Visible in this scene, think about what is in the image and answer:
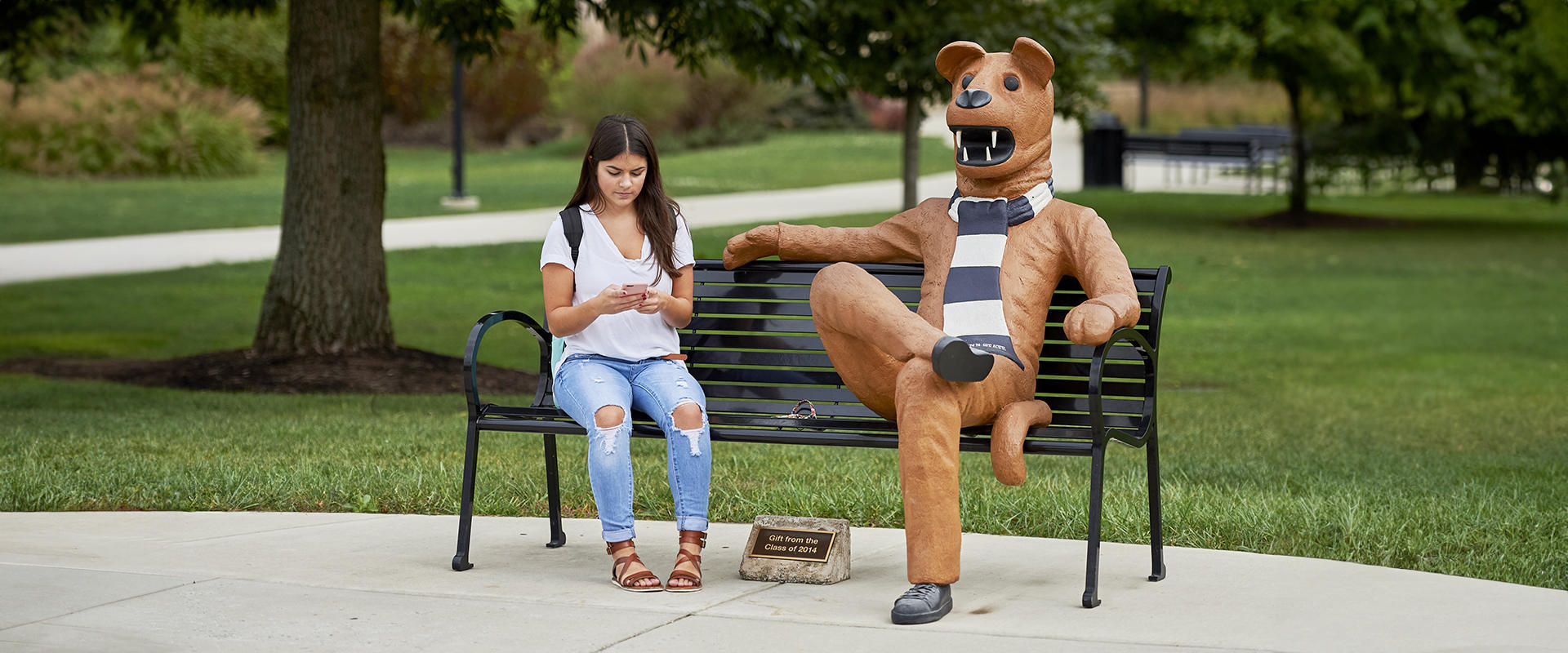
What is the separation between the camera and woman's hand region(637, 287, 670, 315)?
184 inches

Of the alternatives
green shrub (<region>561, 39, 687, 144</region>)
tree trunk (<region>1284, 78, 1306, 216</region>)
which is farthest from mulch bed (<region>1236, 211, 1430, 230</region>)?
green shrub (<region>561, 39, 687, 144</region>)

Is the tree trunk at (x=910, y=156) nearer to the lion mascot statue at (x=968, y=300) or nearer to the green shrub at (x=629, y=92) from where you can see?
the lion mascot statue at (x=968, y=300)

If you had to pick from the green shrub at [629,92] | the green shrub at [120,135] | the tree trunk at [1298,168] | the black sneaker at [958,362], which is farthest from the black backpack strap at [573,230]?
the green shrub at [629,92]

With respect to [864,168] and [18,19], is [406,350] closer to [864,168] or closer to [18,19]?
[18,19]

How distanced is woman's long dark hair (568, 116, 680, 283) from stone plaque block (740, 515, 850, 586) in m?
0.79

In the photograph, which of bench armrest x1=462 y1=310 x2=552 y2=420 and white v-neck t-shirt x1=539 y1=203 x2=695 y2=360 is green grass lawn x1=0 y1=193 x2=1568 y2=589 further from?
white v-neck t-shirt x1=539 y1=203 x2=695 y2=360

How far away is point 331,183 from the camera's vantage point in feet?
31.3

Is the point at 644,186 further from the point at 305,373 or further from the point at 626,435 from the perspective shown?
the point at 305,373

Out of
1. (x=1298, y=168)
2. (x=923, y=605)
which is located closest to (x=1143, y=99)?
(x=1298, y=168)

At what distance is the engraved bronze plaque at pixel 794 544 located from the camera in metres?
A: 4.65

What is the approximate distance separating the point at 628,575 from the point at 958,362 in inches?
42.4

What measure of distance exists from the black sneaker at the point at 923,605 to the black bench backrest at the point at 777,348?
777 millimetres

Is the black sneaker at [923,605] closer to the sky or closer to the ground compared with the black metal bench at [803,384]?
closer to the ground

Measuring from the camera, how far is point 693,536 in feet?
15.1
